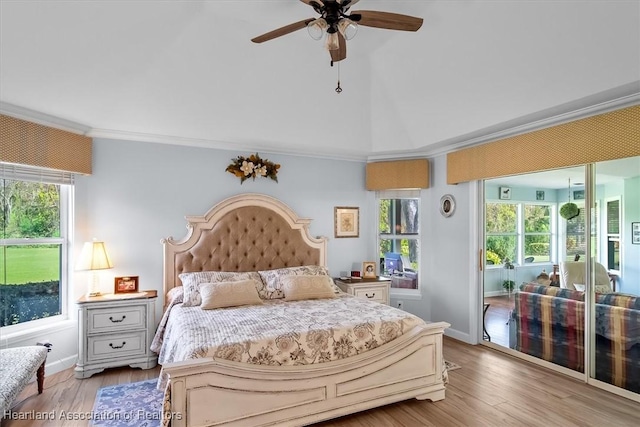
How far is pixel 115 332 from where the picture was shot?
359 centimetres

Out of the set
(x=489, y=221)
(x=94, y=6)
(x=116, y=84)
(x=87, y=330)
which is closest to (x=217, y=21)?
(x=94, y=6)

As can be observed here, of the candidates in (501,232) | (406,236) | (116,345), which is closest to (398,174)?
(406,236)

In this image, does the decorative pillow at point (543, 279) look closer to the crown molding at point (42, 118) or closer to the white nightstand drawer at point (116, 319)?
the white nightstand drawer at point (116, 319)

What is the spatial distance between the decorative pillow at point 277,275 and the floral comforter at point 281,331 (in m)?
0.40

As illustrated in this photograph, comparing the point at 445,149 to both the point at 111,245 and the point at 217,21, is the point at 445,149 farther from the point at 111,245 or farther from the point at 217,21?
the point at 111,245

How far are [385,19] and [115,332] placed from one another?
366 centimetres

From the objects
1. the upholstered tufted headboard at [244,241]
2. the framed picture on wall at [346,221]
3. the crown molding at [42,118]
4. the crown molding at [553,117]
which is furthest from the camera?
the framed picture on wall at [346,221]

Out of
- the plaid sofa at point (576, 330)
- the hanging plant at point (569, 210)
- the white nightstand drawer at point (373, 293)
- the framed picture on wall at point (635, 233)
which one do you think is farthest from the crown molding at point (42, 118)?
the framed picture on wall at point (635, 233)

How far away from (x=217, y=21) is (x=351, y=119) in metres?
1.93

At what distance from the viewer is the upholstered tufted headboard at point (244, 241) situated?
164 inches

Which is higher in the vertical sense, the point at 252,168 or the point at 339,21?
the point at 339,21

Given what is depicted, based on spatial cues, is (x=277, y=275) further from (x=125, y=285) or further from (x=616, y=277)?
(x=616, y=277)

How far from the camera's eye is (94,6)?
2.54 m

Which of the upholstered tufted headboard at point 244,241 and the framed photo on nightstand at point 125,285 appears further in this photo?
the upholstered tufted headboard at point 244,241
